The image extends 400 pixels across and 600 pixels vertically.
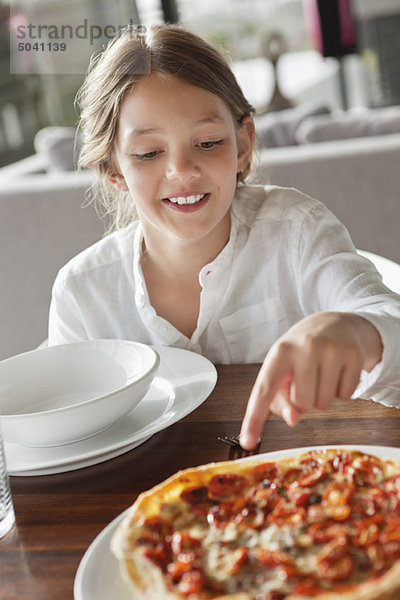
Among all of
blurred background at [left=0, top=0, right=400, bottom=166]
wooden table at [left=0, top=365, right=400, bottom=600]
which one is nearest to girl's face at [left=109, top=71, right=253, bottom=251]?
wooden table at [left=0, top=365, right=400, bottom=600]

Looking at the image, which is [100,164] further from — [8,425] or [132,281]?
[8,425]

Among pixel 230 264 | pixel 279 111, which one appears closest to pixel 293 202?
pixel 230 264

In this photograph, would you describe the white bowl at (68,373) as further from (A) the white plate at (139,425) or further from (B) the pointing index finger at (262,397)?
(B) the pointing index finger at (262,397)

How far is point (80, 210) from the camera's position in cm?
306

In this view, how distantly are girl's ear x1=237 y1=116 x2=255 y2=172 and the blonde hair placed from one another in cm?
2

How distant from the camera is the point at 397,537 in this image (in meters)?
0.60

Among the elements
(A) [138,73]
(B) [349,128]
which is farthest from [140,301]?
(B) [349,128]

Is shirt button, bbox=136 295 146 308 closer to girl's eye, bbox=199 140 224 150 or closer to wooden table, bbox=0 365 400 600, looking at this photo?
girl's eye, bbox=199 140 224 150

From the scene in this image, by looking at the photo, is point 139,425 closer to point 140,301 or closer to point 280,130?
point 140,301

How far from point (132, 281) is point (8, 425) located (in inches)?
30.1

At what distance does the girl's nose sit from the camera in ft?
4.55

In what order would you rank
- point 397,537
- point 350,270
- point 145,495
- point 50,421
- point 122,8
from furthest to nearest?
point 122,8
point 350,270
point 50,421
point 145,495
point 397,537

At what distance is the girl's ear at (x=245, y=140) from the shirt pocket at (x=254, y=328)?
0.32 metres

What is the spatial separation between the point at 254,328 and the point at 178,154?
43 centimetres
